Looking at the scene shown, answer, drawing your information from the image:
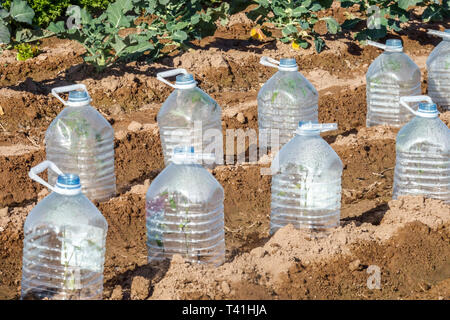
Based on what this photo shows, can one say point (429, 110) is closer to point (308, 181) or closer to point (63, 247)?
point (308, 181)

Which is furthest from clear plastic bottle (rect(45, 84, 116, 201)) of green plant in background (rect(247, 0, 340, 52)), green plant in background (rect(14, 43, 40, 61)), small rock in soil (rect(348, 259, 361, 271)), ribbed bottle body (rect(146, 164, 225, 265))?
green plant in background (rect(247, 0, 340, 52))

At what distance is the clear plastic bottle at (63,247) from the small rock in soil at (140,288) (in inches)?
9.4

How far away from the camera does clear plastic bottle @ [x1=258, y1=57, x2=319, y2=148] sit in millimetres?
8656

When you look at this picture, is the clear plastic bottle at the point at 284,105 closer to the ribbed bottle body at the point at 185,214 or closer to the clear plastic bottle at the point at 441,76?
the clear plastic bottle at the point at 441,76

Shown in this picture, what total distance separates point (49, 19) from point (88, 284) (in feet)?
24.1

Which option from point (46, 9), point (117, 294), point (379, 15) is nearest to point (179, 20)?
point (46, 9)

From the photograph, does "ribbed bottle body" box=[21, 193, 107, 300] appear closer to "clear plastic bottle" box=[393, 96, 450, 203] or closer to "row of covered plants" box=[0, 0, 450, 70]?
"clear plastic bottle" box=[393, 96, 450, 203]

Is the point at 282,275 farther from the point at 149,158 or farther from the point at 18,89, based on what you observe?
the point at 18,89

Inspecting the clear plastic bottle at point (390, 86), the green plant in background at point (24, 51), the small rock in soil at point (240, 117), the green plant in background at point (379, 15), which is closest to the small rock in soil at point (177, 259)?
the small rock in soil at point (240, 117)

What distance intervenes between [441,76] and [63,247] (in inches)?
241

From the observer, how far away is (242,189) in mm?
7805

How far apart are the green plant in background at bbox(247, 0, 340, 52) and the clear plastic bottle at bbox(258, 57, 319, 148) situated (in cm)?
251

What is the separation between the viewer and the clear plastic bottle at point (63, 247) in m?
5.32

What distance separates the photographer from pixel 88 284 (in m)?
5.53
